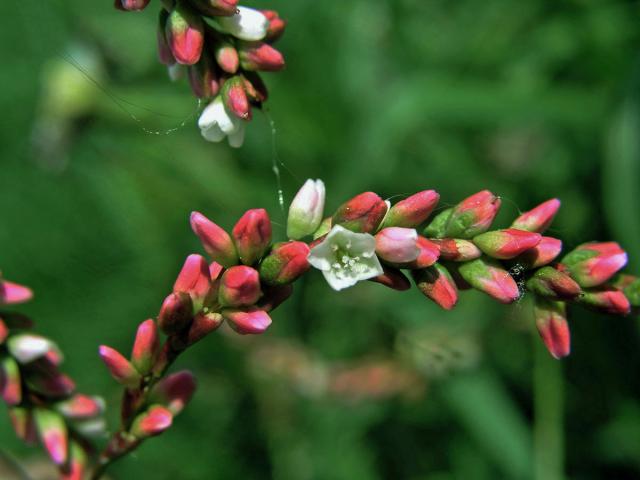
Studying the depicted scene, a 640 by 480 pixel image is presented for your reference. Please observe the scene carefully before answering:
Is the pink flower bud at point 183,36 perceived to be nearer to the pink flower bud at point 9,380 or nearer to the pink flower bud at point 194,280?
the pink flower bud at point 194,280

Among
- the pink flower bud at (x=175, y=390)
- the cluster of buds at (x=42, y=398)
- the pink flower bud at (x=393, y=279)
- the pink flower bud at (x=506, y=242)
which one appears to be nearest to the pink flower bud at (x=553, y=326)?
the pink flower bud at (x=506, y=242)

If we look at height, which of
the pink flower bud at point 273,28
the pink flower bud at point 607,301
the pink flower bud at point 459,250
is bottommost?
the pink flower bud at point 607,301

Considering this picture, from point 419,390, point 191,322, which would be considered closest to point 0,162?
point 419,390

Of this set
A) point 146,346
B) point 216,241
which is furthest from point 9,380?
point 216,241

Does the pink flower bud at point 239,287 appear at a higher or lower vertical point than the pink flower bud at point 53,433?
higher

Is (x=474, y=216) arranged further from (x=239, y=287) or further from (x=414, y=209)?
(x=239, y=287)

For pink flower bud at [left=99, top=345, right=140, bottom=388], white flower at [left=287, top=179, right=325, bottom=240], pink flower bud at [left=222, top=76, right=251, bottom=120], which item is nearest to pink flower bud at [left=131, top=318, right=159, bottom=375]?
pink flower bud at [left=99, top=345, right=140, bottom=388]
